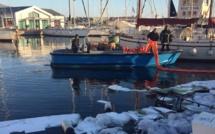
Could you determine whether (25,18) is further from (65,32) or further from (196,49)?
(196,49)

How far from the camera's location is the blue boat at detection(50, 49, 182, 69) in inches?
578

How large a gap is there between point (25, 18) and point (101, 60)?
154ft

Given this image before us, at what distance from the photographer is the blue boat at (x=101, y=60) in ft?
48.2

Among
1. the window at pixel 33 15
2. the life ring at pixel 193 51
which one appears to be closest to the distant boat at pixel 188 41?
the life ring at pixel 193 51

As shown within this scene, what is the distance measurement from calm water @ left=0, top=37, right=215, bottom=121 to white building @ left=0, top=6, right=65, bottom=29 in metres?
43.2

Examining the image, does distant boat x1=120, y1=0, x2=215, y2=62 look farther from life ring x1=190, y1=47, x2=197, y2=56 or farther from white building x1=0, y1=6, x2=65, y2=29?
white building x1=0, y1=6, x2=65, y2=29

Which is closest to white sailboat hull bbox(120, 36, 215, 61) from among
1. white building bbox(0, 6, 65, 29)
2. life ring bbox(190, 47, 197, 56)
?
life ring bbox(190, 47, 197, 56)

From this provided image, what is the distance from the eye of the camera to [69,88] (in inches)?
424

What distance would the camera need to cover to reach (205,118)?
14.0ft

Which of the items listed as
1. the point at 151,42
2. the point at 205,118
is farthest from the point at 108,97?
the point at 151,42

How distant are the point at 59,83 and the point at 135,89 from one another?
3.55 metres

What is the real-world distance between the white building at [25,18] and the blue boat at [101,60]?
148 ft

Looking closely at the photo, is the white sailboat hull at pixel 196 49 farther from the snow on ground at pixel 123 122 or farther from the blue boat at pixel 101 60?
the snow on ground at pixel 123 122

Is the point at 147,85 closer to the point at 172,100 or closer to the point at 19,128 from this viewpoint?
the point at 172,100
